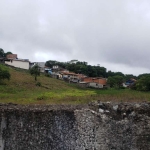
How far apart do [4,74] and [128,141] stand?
891 inches

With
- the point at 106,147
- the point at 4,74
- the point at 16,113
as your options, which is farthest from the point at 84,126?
the point at 4,74

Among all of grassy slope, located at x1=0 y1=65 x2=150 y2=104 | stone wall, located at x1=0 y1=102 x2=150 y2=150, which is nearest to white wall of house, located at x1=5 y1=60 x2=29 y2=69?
grassy slope, located at x1=0 y1=65 x2=150 y2=104

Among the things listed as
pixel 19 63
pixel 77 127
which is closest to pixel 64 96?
pixel 77 127

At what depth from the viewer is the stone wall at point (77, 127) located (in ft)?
19.8

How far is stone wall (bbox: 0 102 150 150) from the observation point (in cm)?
604

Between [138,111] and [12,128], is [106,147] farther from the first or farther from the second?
[12,128]

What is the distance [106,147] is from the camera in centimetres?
605

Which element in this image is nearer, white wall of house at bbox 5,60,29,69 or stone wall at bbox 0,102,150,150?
stone wall at bbox 0,102,150,150

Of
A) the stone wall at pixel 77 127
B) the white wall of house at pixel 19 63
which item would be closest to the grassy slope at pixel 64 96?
the stone wall at pixel 77 127

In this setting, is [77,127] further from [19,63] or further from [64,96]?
[19,63]

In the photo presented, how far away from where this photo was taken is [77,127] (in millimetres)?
6211

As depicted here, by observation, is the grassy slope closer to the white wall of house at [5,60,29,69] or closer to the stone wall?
the stone wall

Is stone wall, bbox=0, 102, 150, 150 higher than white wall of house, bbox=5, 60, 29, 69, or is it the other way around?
white wall of house, bbox=5, 60, 29, 69

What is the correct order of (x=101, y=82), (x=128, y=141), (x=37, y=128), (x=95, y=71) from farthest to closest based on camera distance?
(x=95, y=71) < (x=101, y=82) < (x=37, y=128) < (x=128, y=141)
